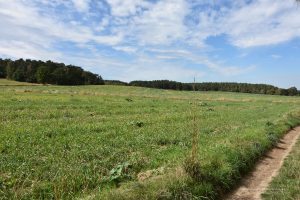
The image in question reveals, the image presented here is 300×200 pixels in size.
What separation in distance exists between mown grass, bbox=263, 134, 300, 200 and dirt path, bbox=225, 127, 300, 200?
20 cm

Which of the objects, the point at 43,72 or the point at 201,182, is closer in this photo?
the point at 201,182

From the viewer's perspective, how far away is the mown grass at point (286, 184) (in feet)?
29.2

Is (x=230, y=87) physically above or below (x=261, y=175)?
above

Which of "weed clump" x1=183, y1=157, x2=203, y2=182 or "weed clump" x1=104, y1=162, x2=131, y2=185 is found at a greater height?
"weed clump" x1=183, y1=157, x2=203, y2=182

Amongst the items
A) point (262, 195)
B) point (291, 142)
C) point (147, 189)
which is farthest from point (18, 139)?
point (291, 142)

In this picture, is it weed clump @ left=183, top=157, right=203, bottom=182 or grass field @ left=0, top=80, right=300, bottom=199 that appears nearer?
grass field @ left=0, top=80, right=300, bottom=199

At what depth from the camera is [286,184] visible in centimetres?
1001

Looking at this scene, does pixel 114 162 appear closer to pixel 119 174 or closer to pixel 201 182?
pixel 119 174

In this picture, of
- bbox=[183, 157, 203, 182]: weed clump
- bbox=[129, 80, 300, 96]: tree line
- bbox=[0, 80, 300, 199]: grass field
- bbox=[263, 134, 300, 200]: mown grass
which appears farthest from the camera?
bbox=[129, 80, 300, 96]: tree line

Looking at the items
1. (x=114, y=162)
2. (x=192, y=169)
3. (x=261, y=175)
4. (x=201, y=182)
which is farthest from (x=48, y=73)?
(x=201, y=182)

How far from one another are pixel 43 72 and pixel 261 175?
4516 inches

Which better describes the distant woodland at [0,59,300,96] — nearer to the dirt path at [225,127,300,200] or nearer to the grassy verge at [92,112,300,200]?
the dirt path at [225,127,300,200]

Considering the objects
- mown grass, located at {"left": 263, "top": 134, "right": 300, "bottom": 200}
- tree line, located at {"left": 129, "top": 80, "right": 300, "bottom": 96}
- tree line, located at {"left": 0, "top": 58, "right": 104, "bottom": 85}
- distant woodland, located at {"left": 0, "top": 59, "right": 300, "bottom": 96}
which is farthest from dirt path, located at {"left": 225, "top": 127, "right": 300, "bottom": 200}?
tree line, located at {"left": 129, "top": 80, "right": 300, "bottom": 96}

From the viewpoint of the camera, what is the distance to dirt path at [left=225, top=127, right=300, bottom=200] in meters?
9.46
